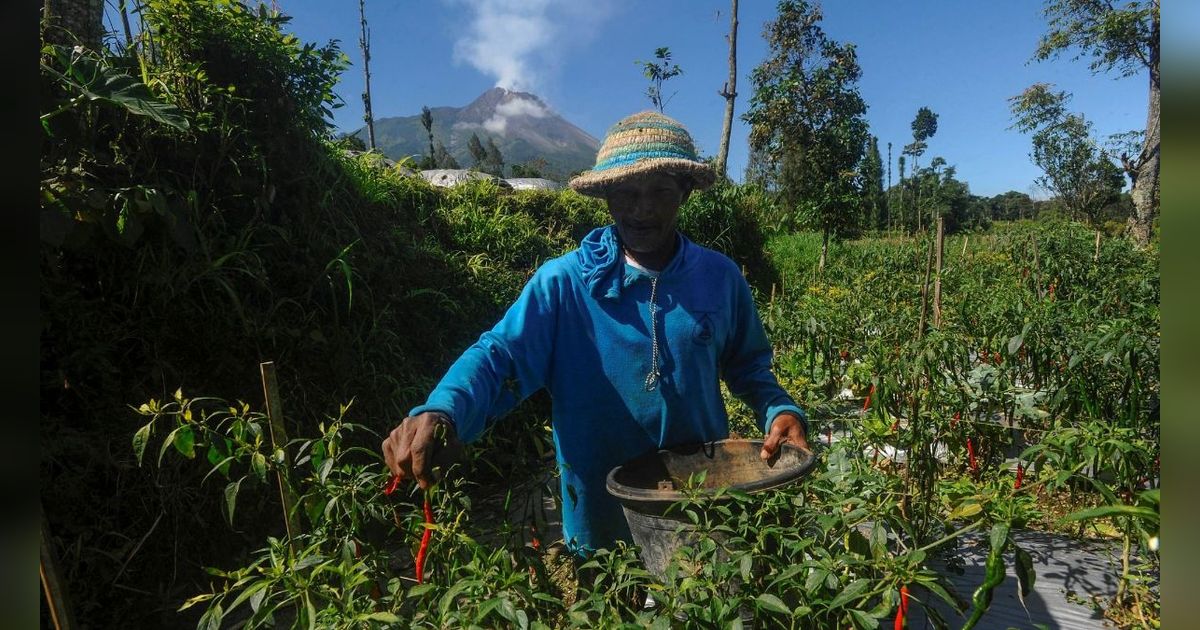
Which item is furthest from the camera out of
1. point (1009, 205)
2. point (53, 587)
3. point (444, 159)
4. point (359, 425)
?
point (1009, 205)

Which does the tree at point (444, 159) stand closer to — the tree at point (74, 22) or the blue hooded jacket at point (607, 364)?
the tree at point (74, 22)

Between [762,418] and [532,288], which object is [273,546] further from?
[762,418]

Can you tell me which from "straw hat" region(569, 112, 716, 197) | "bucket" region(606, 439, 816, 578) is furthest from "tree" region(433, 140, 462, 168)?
"bucket" region(606, 439, 816, 578)

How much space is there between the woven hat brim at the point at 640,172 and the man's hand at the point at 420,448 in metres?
0.76

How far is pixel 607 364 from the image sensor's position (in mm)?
1771

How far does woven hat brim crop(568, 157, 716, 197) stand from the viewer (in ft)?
5.52

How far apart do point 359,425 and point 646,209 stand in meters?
0.97

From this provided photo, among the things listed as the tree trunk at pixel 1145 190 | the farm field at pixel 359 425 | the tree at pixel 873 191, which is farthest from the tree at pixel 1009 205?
the farm field at pixel 359 425

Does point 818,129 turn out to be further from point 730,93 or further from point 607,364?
point 607,364

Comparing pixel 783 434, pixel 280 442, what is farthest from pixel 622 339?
pixel 280 442

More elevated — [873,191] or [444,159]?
[444,159]
